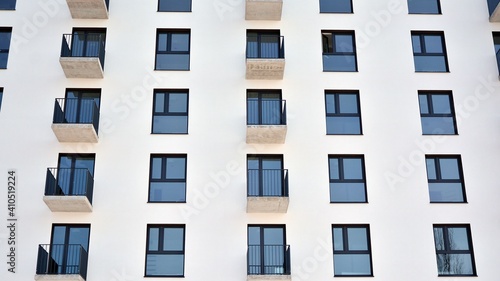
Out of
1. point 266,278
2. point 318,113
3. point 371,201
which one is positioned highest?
point 318,113

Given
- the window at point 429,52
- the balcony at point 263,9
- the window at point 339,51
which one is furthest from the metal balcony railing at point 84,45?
the window at point 429,52

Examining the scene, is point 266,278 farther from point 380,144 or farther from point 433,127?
point 433,127

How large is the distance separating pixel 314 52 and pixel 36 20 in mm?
9653

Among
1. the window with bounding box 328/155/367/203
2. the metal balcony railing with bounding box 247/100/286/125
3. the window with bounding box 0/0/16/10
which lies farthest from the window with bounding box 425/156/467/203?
the window with bounding box 0/0/16/10

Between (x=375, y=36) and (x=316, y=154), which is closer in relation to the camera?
(x=316, y=154)

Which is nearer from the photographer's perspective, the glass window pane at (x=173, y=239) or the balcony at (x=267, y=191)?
the balcony at (x=267, y=191)

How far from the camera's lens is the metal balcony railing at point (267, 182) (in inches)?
811

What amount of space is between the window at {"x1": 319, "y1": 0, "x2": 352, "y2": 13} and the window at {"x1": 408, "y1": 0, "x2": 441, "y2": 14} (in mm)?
2204

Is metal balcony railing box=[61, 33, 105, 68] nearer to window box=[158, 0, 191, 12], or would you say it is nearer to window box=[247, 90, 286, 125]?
window box=[158, 0, 191, 12]

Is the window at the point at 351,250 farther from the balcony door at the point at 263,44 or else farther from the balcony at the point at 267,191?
the balcony door at the point at 263,44

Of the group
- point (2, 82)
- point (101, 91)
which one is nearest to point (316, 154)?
point (101, 91)

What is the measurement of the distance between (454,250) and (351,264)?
3.21 metres

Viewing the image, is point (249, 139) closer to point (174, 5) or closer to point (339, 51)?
point (339, 51)

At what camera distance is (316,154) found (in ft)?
69.6
